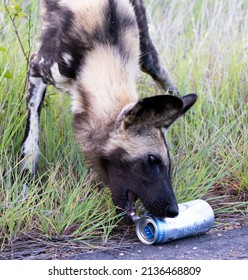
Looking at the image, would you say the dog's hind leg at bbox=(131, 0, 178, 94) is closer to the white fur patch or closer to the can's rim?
the white fur patch

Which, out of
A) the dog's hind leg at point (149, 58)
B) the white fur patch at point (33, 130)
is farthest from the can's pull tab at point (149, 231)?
the dog's hind leg at point (149, 58)

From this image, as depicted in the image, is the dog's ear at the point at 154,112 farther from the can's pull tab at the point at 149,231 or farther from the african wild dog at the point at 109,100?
the can's pull tab at the point at 149,231

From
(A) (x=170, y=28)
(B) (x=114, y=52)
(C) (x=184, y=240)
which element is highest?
(B) (x=114, y=52)

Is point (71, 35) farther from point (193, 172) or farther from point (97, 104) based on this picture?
point (193, 172)

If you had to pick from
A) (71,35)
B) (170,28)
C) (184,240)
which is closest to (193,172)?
(184,240)

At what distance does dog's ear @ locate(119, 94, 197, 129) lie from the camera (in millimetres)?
3002

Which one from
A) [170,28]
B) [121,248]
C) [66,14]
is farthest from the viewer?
[170,28]

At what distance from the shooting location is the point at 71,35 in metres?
3.50

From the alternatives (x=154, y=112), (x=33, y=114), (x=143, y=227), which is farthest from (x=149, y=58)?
(x=143, y=227)

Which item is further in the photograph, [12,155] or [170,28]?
[170,28]

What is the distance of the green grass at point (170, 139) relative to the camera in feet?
10.4

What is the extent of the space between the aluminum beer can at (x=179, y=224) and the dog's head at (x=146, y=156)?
5 centimetres
